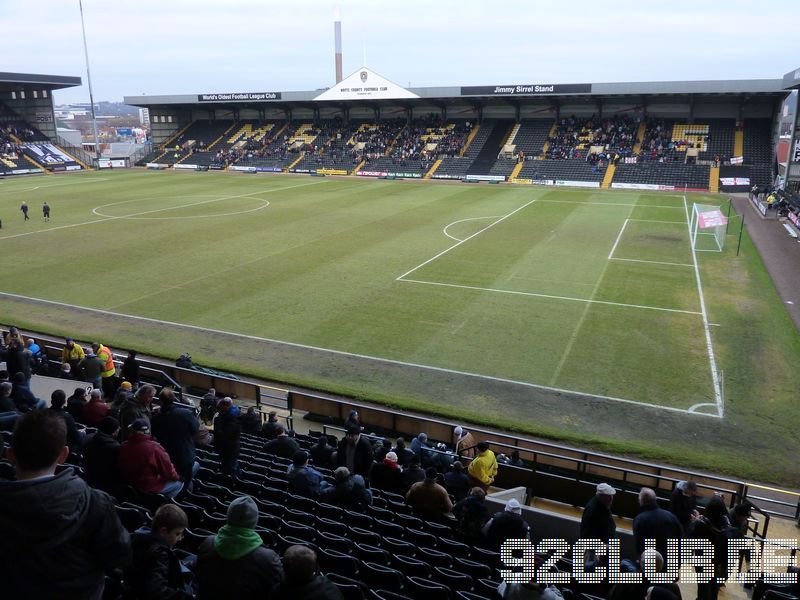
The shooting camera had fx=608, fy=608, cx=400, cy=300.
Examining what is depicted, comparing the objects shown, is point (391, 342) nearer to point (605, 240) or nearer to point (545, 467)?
point (545, 467)

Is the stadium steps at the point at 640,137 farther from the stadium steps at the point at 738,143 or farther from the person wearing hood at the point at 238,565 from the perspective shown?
the person wearing hood at the point at 238,565

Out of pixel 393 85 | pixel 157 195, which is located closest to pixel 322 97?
pixel 393 85

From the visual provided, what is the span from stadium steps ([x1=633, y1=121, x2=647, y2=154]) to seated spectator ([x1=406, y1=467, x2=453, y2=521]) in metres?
60.3

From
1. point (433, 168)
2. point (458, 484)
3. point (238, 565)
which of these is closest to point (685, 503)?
point (458, 484)

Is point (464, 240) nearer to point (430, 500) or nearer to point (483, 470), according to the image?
point (483, 470)

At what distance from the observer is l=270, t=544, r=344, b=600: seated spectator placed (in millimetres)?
4102

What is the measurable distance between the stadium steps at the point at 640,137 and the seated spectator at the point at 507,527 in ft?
199

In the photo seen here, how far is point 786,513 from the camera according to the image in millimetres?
10812

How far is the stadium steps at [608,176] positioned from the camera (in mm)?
56969

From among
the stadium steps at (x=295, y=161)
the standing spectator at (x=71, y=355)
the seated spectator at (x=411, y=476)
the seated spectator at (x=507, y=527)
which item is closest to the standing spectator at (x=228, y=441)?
the seated spectator at (x=411, y=476)

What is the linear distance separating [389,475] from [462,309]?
43.1 ft

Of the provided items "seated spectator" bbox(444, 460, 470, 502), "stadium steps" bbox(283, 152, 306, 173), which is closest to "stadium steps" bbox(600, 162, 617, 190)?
"stadium steps" bbox(283, 152, 306, 173)

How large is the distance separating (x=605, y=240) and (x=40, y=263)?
28.7 m

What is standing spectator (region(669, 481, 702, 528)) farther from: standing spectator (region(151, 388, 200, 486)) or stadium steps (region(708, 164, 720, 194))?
stadium steps (region(708, 164, 720, 194))
